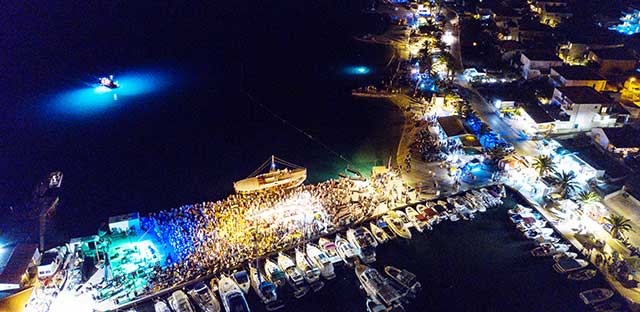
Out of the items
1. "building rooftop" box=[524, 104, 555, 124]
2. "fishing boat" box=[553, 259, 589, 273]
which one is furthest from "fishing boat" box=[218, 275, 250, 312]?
"building rooftop" box=[524, 104, 555, 124]

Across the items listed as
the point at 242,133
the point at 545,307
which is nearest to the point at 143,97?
the point at 242,133

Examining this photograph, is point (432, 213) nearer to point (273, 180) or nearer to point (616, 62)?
point (273, 180)

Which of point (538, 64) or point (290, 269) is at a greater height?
point (538, 64)

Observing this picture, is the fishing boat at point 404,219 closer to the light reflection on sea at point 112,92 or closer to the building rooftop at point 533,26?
the light reflection on sea at point 112,92

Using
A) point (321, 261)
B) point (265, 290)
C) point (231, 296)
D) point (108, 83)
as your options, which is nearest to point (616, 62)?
point (321, 261)

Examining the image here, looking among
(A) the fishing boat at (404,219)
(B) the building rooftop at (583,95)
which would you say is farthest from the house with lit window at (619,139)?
(A) the fishing boat at (404,219)

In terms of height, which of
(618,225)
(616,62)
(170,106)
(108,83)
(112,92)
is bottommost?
(618,225)

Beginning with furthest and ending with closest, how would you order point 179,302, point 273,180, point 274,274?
point 273,180 → point 274,274 → point 179,302
